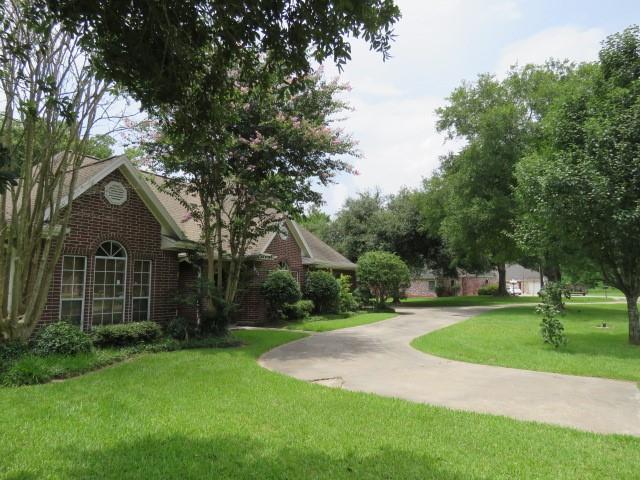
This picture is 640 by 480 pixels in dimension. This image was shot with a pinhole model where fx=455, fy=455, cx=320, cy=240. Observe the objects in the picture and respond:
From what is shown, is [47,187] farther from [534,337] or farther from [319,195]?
[534,337]

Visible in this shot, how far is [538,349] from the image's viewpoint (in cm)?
1189

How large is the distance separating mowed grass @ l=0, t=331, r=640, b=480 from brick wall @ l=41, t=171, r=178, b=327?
4287 mm

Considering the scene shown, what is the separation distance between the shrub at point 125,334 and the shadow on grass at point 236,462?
6.47m

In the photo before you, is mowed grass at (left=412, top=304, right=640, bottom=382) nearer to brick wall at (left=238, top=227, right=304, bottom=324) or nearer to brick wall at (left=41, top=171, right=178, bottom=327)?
brick wall at (left=238, top=227, right=304, bottom=324)

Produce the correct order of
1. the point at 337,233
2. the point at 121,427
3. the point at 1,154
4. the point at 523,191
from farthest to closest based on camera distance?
the point at 337,233
the point at 523,191
the point at 121,427
the point at 1,154

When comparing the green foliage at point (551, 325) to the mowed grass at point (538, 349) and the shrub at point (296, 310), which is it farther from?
the shrub at point (296, 310)

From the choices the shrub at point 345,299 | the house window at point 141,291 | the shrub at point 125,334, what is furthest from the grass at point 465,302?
the shrub at point 125,334

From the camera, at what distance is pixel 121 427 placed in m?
5.62

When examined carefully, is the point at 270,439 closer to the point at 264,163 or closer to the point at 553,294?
the point at 264,163

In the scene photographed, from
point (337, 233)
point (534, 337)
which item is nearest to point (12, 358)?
point (534, 337)

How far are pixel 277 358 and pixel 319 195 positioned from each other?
16.8ft

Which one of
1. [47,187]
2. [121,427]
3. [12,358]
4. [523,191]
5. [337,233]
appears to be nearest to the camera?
[121,427]

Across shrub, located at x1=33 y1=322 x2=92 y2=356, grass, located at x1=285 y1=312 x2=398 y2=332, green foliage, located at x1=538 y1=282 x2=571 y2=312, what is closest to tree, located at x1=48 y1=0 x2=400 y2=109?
shrub, located at x1=33 y1=322 x2=92 y2=356

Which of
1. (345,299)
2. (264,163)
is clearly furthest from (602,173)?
(345,299)
